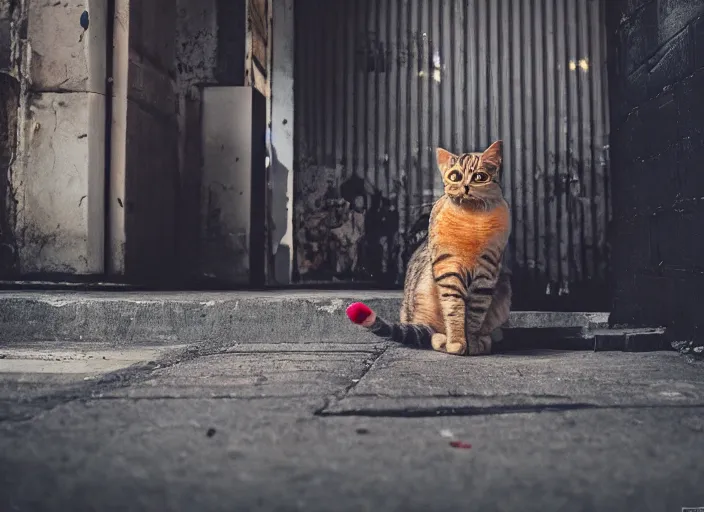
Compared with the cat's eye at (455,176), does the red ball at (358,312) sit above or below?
below

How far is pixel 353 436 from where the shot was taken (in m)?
1.25

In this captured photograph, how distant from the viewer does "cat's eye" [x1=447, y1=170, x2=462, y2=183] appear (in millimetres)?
2447

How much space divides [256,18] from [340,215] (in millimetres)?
1541

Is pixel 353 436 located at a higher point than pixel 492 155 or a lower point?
lower

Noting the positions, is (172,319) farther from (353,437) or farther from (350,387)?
(353,437)

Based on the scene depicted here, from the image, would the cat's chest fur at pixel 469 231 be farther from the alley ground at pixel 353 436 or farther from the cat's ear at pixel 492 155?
the alley ground at pixel 353 436

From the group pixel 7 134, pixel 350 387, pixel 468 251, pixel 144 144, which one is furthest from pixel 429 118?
pixel 350 387

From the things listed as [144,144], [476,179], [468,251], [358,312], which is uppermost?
[144,144]

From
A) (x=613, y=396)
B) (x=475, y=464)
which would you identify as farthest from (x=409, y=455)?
(x=613, y=396)

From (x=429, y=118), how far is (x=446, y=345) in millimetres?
2393

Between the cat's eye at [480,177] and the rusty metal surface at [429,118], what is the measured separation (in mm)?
1976

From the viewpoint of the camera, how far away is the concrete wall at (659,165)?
2473 millimetres

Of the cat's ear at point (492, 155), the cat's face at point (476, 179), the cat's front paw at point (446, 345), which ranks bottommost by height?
the cat's front paw at point (446, 345)

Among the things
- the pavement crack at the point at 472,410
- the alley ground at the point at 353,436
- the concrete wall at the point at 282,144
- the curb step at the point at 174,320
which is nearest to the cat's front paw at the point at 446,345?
the alley ground at the point at 353,436
